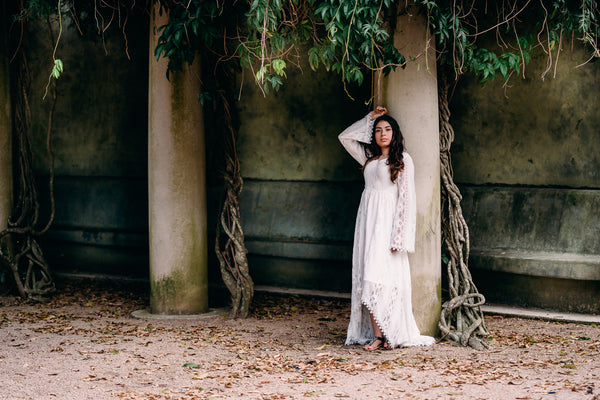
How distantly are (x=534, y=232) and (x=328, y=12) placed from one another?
324cm

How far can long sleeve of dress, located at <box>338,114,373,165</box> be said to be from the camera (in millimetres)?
6527

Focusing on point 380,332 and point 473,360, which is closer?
point 473,360

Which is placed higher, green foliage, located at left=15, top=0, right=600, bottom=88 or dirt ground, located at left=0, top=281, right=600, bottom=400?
green foliage, located at left=15, top=0, right=600, bottom=88

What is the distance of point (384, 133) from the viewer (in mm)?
6277

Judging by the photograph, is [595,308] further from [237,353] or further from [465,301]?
[237,353]

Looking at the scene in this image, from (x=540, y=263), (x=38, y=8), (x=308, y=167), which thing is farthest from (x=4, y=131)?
(x=540, y=263)

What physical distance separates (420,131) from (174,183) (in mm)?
2545

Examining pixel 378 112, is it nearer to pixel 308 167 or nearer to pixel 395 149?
pixel 395 149

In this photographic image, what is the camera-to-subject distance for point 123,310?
7953 millimetres

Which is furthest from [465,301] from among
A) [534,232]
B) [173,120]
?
[173,120]

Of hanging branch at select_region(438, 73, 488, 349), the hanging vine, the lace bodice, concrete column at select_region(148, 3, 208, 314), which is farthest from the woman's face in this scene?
concrete column at select_region(148, 3, 208, 314)

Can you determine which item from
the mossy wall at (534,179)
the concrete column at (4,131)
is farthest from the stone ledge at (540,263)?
the concrete column at (4,131)

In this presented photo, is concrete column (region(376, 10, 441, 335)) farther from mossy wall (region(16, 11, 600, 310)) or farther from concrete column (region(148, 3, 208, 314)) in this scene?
concrete column (region(148, 3, 208, 314))

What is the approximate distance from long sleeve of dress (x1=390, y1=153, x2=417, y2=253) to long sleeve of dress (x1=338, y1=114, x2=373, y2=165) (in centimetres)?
46
